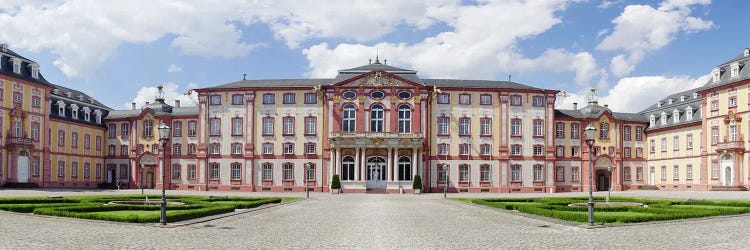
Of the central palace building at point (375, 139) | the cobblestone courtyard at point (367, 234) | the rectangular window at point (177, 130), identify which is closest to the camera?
the cobblestone courtyard at point (367, 234)

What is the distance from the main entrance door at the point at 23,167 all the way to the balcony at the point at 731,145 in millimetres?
66285

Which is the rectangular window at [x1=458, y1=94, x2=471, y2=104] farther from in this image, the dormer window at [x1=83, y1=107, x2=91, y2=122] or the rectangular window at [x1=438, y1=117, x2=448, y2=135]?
the dormer window at [x1=83, y1=107, x2=91, y2=122]

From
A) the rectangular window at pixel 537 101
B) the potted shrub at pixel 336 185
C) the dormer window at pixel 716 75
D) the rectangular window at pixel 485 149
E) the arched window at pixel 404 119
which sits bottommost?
the potted shrub at pixel 336 185

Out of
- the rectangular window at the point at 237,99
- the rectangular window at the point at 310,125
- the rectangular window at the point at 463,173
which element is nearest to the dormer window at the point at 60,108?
the rectangular window at the point at 237,99

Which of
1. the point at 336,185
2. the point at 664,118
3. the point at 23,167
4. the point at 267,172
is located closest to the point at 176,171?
the point at 267,172

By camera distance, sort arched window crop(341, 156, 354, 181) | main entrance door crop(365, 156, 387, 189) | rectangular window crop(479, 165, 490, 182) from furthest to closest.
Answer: rectangular window crop(479, 165, 490, 182)
main entrance door crop(365, 156, 387, 189)
arched window crop(341, 156, 354, 181)

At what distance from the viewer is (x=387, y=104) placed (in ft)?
244

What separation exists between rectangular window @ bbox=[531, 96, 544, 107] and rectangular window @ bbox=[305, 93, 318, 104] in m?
23.3

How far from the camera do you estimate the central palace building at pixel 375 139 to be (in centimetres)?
7188

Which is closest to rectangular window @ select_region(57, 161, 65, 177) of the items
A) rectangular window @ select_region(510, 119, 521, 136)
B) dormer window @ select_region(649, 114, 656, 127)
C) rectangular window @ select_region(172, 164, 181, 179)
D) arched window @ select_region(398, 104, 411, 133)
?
rectangular window @ select_region(172, 164, 181, 179)

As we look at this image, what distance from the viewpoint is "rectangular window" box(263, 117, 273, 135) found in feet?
250

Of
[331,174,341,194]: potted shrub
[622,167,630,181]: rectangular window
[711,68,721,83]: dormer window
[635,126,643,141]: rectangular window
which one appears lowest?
[331,174,341,194]: potted shrub

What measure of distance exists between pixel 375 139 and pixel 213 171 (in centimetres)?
1854

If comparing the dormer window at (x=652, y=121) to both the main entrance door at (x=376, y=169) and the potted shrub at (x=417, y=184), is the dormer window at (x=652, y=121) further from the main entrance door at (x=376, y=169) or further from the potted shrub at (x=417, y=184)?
the main entrance door at (x=376, y=169)
